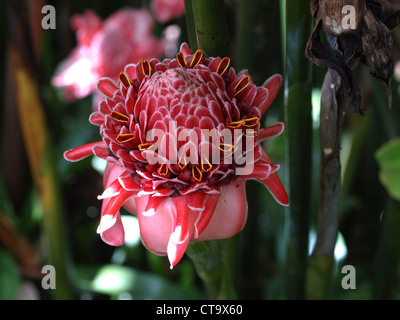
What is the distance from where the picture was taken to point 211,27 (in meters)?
0.26

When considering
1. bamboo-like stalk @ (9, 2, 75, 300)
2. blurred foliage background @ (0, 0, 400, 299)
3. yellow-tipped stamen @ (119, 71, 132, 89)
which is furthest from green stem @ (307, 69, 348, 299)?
bamboo-like stalk @ (9, 2, 75, 300)

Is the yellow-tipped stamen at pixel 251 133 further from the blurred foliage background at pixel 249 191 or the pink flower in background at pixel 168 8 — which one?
the pink flower in background at pixel 168 8

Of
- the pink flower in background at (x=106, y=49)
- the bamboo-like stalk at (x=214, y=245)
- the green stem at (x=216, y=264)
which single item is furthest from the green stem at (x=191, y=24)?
the pink flower in background at (x=106, y=49)

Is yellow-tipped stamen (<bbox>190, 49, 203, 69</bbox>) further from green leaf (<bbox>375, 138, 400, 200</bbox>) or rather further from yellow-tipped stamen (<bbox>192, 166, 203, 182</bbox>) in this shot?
green leaf (<bbox>375, 138, 400, 200</bbox>)

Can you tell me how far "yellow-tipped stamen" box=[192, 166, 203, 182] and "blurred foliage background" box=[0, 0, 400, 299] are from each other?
0.09m

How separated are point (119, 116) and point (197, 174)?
0.05 meters

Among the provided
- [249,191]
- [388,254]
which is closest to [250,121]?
[249,191]

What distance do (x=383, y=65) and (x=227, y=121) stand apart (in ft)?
0.27

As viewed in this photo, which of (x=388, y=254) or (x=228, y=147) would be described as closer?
(x=228, y=147)

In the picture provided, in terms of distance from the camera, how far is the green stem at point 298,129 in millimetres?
279

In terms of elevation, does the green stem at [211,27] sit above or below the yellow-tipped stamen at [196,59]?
above

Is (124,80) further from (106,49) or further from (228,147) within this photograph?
(106,49)

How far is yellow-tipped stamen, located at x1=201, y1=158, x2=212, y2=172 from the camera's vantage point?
230 millimetres

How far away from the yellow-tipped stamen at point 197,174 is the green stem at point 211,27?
0.07 metres
